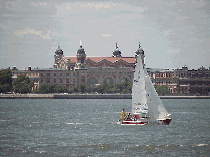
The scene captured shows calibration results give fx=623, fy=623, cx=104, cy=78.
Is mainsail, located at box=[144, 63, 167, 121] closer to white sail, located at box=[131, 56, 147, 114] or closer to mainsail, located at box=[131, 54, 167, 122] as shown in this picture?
mainsail, located at box=[131, 54, 167, 122]

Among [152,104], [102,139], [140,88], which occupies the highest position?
[140,88]

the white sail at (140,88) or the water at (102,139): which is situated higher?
the white sail at (140,88)

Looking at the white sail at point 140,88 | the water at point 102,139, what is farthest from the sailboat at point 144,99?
the water at point 102,139

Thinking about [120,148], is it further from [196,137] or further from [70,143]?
[196,137]

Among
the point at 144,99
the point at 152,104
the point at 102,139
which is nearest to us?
the point at 102,139

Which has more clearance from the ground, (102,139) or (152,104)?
(152,104)

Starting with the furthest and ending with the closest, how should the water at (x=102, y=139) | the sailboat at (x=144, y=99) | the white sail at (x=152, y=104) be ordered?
the white sail at (x=152, y=104), the sailboat at (x=144, y=99), the water at (x=102, y=139)

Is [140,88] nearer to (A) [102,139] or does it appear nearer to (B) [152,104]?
(B) [152,104]

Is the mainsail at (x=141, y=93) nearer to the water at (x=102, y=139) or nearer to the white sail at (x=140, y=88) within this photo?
the white sail at (x=140, y=88)

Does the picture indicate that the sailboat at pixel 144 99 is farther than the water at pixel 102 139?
Yes

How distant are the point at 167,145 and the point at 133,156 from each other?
6.83m

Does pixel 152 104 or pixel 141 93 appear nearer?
pixel 141 93

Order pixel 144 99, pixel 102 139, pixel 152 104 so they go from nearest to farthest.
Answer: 1. pixel 102 139
2. pixel 144 99
3. pixel 152 104

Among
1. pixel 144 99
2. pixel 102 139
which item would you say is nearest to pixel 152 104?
pixel 144 99
